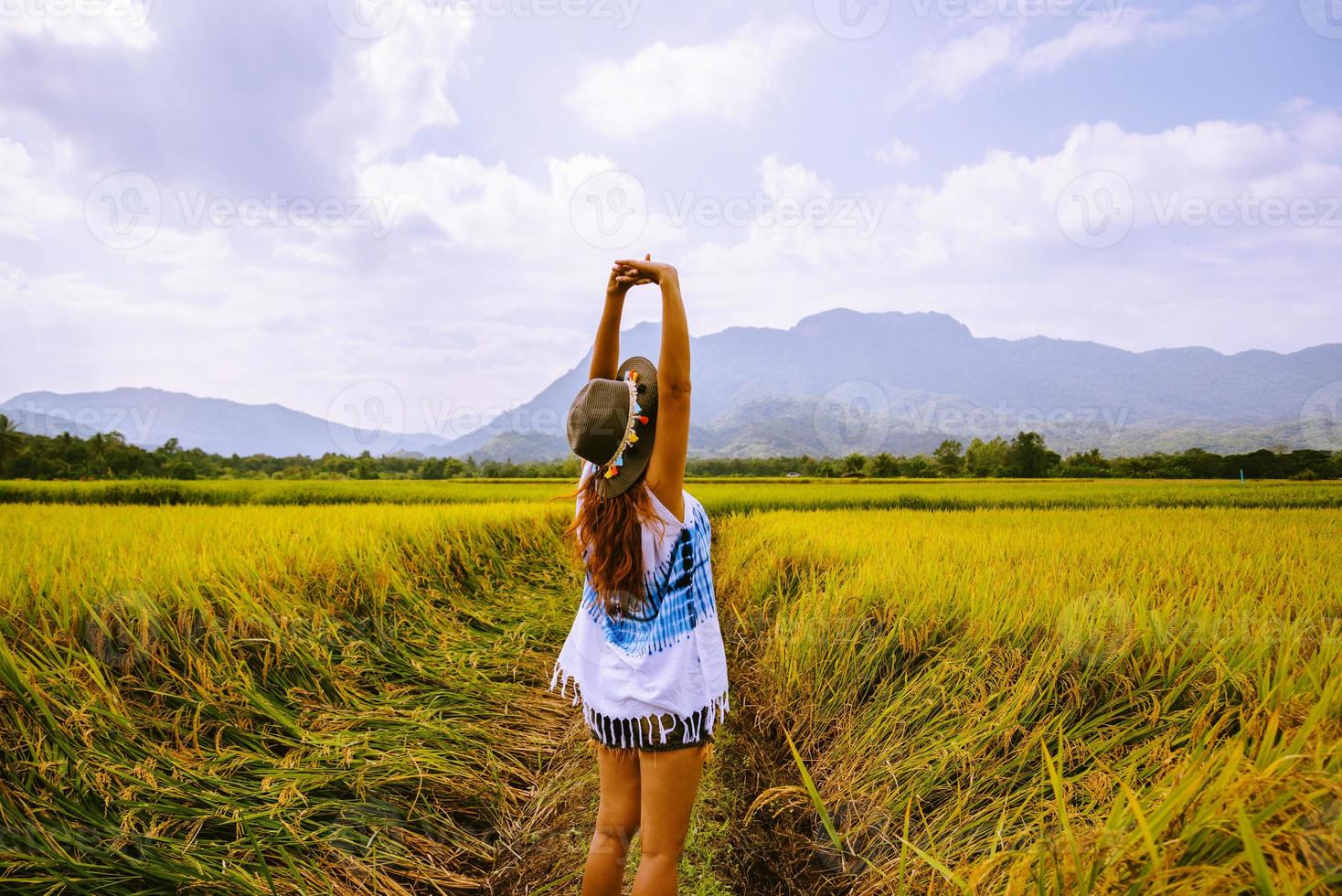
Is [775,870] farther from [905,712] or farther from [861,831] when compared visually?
[905,712]

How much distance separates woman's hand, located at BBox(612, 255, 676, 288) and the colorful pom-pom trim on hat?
30cm

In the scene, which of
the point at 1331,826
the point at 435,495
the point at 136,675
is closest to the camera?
the point at 1331,826

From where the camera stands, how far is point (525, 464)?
34.0 metres

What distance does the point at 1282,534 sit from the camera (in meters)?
3.87

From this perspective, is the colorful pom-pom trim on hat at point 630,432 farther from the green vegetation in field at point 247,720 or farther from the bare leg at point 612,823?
the green vegetation in field at point 247,720

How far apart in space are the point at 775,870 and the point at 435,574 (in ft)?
13.1

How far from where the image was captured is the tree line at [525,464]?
10820mm

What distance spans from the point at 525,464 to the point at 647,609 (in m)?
33.4

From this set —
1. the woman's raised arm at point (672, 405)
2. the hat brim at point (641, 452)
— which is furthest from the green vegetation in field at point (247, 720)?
the woman's raised arm at point (672, 405)

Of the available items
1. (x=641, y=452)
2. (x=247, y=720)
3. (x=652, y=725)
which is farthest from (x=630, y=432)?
(x=247, y=720)

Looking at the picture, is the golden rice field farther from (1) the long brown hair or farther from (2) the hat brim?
(2) the hat brim

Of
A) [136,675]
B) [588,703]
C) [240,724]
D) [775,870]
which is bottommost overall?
[775,870]

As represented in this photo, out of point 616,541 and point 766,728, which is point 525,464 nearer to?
point 766,728

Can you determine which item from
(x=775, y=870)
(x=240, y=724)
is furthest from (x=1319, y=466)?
(x=240, y=724)
